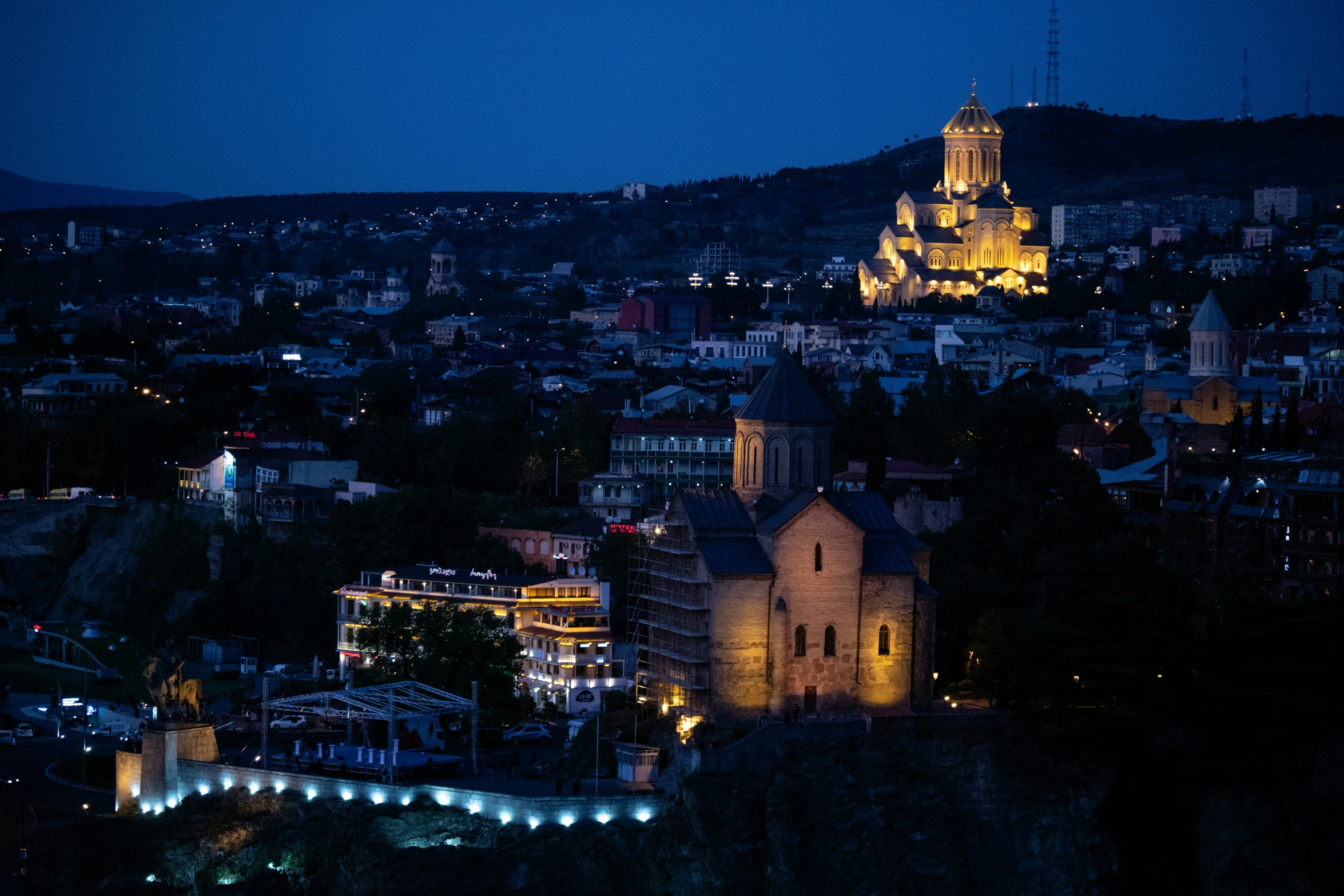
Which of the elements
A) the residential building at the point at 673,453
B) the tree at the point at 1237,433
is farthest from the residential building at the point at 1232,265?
the tree at the point at 1237,433

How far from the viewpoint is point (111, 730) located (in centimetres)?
5856

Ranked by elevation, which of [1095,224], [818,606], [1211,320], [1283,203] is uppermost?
[1283,203]

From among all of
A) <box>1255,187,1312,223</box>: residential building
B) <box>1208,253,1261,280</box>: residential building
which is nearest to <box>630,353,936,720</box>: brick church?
<box>1208,253,1261,280</box>: residential building

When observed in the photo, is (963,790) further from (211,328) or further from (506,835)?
(211,328)

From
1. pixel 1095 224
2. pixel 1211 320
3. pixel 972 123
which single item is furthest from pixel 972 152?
pixel 1211 320

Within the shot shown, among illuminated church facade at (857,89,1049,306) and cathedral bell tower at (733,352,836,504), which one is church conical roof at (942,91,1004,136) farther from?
cathedral bell tower at (733,352,836,504)

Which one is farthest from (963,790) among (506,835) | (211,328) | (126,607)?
(211,328)

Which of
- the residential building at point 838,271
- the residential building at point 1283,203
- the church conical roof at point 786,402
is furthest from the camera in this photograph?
the residential building at point 1283,203

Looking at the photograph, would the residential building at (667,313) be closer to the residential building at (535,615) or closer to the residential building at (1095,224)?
the residential building at (1095,224)

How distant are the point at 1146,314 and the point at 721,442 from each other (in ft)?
147

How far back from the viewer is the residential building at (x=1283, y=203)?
156 m

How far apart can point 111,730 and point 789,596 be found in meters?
23.8

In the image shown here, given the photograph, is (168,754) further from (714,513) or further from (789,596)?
Result: (789,596)

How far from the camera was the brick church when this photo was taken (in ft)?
142
